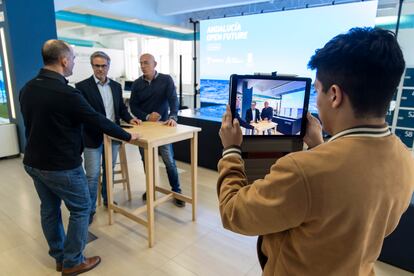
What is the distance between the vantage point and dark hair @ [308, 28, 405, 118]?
0.62m

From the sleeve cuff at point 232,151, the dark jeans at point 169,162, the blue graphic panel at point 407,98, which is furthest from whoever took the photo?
the blue graphic panel at point 407,98

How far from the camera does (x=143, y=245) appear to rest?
224 cm

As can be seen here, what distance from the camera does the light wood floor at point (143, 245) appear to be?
1.96m

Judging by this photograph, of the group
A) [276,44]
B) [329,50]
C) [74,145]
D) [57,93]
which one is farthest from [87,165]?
[276,44]

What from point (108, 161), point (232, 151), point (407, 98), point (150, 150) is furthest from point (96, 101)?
point (407, 98)

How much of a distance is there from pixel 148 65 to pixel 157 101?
37 centimetres

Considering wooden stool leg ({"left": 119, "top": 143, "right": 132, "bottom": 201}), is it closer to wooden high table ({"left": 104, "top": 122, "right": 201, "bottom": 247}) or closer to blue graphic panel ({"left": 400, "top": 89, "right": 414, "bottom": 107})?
wooden high table ({"left": 104, "top": 122, "right": 201, "bottom": 247})

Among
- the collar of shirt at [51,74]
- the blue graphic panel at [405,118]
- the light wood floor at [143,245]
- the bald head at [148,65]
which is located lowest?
the light wood floor at [143,245]

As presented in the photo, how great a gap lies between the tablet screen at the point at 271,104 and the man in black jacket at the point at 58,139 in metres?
1.00

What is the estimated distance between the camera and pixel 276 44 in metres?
4.42

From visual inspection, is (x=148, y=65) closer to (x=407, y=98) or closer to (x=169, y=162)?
(x=169, y=162)

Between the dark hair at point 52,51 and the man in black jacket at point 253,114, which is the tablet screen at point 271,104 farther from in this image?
the dark hair at point 52,51

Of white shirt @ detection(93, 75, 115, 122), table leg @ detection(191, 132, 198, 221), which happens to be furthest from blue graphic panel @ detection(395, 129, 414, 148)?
white shirt @ detection(93, 75, 115, 122)

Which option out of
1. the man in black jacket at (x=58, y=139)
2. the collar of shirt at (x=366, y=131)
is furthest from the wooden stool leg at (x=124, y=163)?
the collar of shirt at (x=366, y=131)
